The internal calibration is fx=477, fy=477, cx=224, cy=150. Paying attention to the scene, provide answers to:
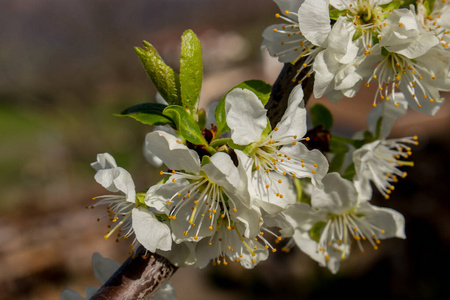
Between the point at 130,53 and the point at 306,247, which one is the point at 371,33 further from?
the point at 130,53

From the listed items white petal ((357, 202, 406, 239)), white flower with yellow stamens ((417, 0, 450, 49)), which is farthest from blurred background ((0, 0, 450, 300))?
white flower with yellow stamens ((417, 0, 450, 49))

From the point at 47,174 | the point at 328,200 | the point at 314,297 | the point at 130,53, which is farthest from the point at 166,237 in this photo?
the point at 47,174

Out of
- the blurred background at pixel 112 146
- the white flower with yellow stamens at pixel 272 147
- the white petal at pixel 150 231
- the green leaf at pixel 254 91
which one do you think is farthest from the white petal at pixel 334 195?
the blurred background at pixel 112 146

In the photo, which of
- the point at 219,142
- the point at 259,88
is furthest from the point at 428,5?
the point at 219,142

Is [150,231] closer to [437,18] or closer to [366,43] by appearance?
[366,43]

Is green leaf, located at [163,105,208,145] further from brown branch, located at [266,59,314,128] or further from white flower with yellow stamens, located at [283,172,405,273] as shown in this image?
white flower with yellow stamens, located at [283,172,405,273]

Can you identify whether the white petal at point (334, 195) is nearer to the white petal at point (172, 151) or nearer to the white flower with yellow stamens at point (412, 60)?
the white flower with yellow stamens at point (412, 60)

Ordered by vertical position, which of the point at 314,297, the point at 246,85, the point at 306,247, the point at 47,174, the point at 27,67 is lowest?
the point at 314,297
